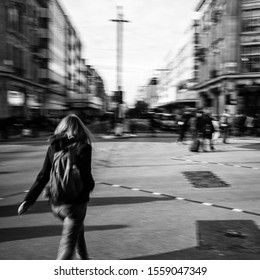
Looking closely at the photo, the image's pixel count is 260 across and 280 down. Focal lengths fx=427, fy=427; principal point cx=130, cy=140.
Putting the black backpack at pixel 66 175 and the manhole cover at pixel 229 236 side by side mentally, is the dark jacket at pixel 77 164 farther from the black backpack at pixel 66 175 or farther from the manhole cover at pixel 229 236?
the manhole cover at pixel 229 236

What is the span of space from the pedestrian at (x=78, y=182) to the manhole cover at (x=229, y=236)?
173 centimetres

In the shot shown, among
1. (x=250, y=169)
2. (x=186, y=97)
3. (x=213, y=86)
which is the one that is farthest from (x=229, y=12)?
(x=250, y=169)

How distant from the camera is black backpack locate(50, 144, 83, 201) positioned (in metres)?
3.36

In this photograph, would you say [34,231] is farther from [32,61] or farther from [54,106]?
[54,106]

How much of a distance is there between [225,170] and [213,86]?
29.3 meters

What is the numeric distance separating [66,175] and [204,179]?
6363mm

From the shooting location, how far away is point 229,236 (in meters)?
5.05

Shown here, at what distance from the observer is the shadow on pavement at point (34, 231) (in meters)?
5.11

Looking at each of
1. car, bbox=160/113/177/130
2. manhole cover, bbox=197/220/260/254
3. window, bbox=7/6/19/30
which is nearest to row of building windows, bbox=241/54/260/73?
car, bbox=160/113/177/130

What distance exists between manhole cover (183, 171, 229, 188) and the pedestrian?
528cm

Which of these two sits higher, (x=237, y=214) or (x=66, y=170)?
(x=66, y=170)
